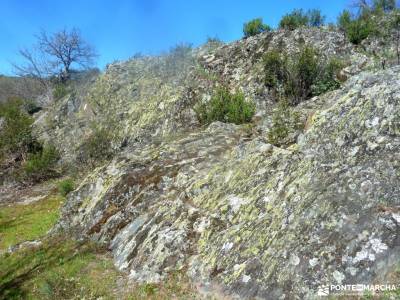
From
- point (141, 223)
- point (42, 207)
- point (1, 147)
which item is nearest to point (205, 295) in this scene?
point (141, 223)

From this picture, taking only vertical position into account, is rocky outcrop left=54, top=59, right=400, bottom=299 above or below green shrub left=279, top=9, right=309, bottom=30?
below

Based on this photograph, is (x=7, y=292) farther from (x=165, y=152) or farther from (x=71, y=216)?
(x=165, y=152)

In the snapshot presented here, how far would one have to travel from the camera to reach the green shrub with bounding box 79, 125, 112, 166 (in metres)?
30.7

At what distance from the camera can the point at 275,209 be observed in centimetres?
1011

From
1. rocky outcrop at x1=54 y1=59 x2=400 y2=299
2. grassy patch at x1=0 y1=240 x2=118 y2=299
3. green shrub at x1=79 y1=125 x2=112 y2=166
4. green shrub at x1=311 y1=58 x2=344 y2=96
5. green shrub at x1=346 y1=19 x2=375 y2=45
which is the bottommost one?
grassy patch at x1=0 y1=240 x2=118 y2=299

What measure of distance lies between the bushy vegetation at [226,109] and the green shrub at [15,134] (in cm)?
1909

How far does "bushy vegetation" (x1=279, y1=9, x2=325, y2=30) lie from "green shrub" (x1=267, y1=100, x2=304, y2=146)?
57.3ft

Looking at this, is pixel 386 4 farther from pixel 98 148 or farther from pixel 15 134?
pixel 15 134

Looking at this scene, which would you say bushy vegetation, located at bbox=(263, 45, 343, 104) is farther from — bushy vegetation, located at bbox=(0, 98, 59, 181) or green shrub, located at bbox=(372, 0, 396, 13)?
bushy vegetation, located at bbox=(0, 98, 59, 181)

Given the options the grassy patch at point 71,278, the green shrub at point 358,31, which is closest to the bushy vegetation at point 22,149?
the grassy patch at point 71,278

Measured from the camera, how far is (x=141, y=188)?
50.9ft

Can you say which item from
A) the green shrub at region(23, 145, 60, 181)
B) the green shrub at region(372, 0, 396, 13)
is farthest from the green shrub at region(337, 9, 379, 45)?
the green shrub at region(23, 145, 60, 181)

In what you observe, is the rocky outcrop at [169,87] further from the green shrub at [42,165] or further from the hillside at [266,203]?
the hillside at [266,203]

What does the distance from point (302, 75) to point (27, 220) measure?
1885 cm
